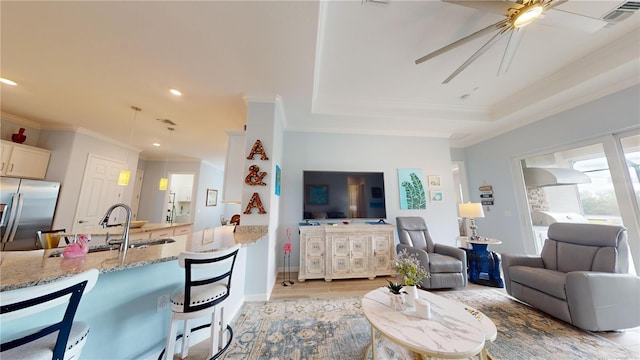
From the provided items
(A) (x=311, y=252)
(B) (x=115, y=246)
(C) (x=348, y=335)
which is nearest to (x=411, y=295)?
(C) (x=348, y=335)

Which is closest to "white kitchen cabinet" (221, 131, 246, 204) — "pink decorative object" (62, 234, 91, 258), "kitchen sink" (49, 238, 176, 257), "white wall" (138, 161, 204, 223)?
"kitchen sink" (49, 238, 176, 257)

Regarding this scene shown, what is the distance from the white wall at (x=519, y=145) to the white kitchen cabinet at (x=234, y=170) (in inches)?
202

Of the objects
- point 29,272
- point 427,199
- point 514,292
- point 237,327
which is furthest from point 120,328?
point 427,199

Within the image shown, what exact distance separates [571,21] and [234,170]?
3.89m

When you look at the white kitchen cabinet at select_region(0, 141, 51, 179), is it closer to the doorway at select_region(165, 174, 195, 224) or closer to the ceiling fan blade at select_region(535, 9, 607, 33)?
the doorway at select_region(165, 174, 195, 224)

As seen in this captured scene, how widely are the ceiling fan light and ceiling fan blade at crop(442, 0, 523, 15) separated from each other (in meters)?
0.07

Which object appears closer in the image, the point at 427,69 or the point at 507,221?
the point at 427,69

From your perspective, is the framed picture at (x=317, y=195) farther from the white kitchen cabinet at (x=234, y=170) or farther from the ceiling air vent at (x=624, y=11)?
the ceiling air vent at (x=624, y=11)

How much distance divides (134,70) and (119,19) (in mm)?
801

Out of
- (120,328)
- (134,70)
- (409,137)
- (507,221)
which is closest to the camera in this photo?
(120,328)

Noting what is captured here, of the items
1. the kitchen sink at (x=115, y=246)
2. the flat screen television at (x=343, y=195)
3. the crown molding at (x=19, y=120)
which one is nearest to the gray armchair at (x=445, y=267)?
the flat screen television at (x=343, y=195)

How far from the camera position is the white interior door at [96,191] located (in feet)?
13.0

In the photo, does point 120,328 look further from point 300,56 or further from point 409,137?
point 409,137

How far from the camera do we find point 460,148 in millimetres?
5156
